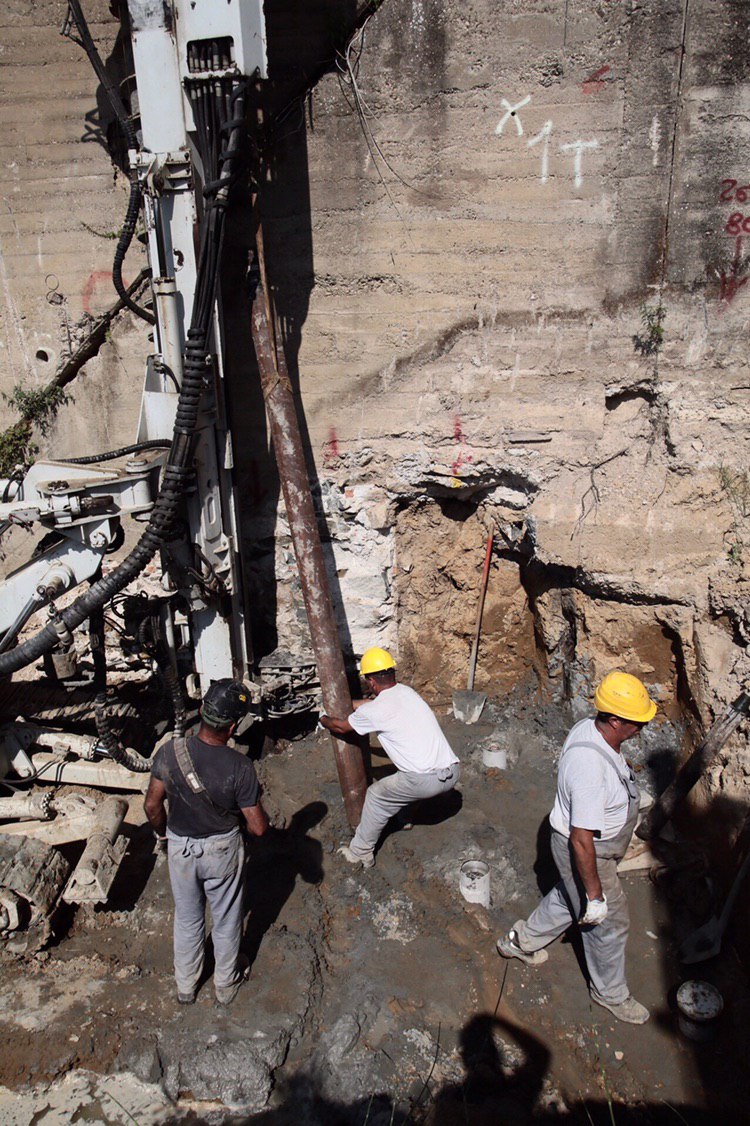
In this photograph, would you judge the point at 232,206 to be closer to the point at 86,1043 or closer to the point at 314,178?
the point at 314,178

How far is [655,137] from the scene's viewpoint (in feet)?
15.9

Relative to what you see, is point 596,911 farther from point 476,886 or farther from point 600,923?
point 476,886

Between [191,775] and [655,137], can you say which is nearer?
[191,775]

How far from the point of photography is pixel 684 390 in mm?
5285

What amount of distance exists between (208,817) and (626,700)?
2.10 meters

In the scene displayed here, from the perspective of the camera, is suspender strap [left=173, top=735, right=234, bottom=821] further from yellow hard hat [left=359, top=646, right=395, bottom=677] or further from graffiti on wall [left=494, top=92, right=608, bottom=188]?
graffiti on wall [left=494, top=92, right=608, bottom=188]

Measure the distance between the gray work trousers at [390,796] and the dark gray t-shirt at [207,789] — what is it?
3.82 ft

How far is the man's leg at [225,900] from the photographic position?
369cm

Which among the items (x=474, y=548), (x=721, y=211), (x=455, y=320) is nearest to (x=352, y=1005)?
(x=474, y=548)

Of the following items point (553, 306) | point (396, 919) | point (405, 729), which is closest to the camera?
point (396, 919)

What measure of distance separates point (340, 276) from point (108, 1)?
227cm

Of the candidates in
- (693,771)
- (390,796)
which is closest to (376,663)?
(390,796)

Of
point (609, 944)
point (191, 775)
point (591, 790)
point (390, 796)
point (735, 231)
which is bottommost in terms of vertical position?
point (609, 944)

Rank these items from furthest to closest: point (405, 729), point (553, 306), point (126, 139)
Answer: point (553, 306)
point (126, 139)
point (405, 729)
